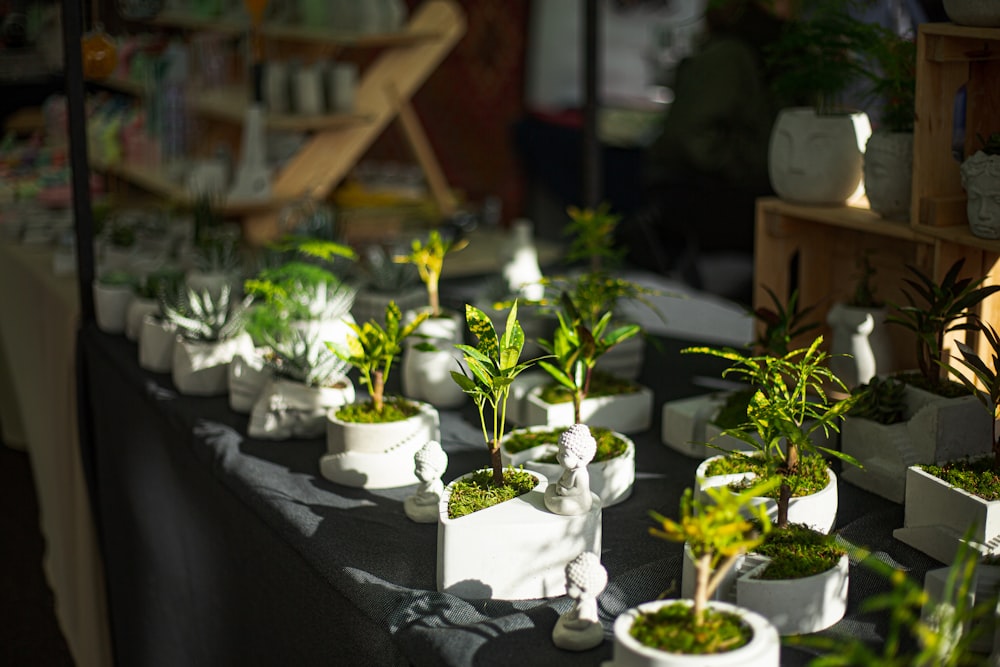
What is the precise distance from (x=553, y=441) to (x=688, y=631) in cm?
51

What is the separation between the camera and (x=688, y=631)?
3.06ft

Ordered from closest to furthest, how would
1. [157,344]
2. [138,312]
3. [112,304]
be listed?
[157,344] < [138,312] < [112,304]

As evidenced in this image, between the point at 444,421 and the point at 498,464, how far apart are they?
0.46m

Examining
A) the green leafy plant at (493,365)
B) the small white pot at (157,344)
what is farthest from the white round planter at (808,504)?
the small white pot at (157,344)

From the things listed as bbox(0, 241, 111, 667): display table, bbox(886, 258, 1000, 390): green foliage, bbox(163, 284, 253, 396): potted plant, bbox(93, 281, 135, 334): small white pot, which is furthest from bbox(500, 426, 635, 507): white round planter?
bbox(0, 241, 111, 667): display table

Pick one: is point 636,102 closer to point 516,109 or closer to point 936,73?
point 516,109

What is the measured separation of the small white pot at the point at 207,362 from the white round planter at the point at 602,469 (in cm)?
Answer: 58

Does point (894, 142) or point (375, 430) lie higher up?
point (894, 142)

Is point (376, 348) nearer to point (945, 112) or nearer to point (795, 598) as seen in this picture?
point (795, 598)

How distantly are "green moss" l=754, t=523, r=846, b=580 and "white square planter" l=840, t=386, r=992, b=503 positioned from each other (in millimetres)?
263

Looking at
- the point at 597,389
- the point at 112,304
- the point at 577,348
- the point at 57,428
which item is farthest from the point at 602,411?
the point at 57,428

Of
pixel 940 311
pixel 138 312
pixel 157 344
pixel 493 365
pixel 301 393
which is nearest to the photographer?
pixel 493 365

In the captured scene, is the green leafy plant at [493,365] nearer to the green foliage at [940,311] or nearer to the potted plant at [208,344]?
the green foliage at [940,311]

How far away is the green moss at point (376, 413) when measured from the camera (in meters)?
1.47
